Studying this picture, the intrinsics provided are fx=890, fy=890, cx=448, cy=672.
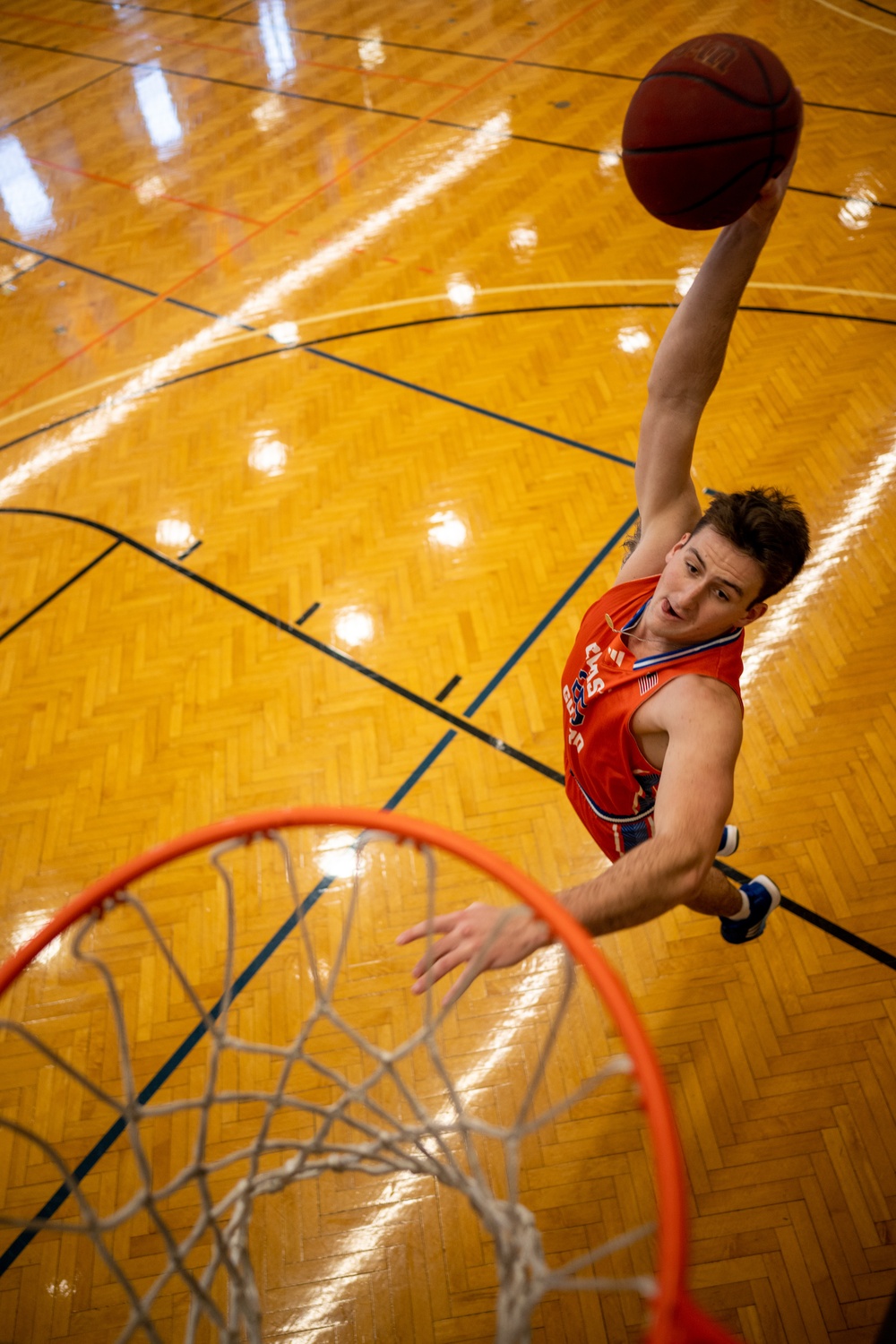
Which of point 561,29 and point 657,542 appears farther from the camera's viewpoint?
point 561,29

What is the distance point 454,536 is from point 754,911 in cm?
293

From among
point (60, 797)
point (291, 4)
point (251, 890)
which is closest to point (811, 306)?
point (251, 890)

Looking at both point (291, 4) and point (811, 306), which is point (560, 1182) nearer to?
point (811, 306)

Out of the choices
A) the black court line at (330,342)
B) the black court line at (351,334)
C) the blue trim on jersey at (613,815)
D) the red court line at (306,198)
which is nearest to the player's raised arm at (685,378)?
the blue trim on jersey at (613,815)

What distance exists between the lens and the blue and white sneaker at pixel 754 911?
353 cm

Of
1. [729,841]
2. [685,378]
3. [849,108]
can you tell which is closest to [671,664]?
[685,378]

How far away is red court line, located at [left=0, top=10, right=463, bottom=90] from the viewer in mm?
10195

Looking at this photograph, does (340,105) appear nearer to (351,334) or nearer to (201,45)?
(201,45)

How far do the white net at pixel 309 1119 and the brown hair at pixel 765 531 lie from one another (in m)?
1.38

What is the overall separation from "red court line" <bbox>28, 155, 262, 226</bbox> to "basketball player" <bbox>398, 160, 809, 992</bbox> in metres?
7.06

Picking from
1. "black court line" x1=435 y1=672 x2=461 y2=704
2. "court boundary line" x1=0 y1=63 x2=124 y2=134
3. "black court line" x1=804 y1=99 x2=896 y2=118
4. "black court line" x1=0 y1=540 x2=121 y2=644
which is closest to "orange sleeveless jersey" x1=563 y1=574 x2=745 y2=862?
"black court line" x1=435 y1=672 x2=461 y2=704

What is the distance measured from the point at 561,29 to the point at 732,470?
814 centimetres

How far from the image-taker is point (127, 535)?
591 cm

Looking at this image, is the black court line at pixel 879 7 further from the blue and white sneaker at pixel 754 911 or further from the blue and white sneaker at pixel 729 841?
the blue and white sneaker at pixel 754 911
